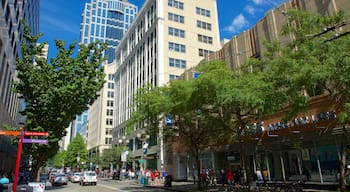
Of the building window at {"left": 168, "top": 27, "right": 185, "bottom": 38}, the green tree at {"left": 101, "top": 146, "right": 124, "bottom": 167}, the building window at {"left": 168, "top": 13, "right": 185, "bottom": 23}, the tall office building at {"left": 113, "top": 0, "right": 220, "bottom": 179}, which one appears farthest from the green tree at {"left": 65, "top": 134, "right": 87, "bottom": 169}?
the building window at {"left": 168, "top": 13, "right": 185, "bottom": 23}

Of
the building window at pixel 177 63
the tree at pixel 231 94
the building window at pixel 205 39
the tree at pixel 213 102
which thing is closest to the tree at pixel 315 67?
the tree at pixel 231 94

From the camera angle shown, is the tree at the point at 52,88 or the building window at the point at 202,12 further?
the building window at the point at 202,12

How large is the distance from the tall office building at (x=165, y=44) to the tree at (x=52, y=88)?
853 inches

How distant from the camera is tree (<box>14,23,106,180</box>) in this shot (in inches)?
922

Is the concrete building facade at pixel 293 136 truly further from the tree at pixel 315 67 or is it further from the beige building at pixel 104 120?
the beige building at pixel 104 120

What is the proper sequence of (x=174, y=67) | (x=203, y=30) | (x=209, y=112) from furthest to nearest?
(x=203, y=30) → (x=174, y=67) → (x=209, y=112)

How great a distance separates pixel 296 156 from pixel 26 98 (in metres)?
22.4

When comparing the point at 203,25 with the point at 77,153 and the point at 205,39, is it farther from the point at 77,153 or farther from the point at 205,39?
the point at 77,153

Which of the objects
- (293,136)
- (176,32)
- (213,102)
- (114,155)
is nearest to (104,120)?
(114,155)

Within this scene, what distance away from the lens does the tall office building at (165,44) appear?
50.6 m

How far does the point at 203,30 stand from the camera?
2250 inches

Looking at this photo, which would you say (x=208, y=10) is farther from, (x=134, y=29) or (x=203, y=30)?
(x=134, y=29)

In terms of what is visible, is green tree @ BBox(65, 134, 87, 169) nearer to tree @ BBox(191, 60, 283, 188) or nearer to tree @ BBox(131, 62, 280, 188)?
tree @ BBox(131, 62, 280, 188)

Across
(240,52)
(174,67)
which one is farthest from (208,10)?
(240,52)
